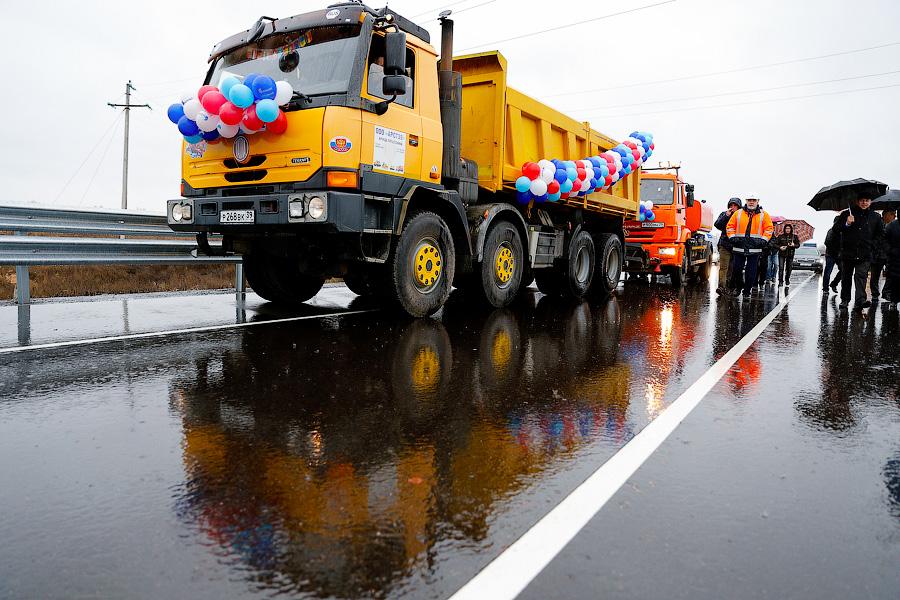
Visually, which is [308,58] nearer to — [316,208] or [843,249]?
[316,208]

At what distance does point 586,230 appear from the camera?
1222 centimetres

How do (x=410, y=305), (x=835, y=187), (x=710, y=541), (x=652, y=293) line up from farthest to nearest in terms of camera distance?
(x=652, y=293), (x=835, y=187), (x=410, y=305), (x=710, y=541)

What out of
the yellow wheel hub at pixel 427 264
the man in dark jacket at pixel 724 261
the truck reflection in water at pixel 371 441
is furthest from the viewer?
the man in dark jacket at pixel 724 261

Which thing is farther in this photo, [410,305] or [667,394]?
[410,305]

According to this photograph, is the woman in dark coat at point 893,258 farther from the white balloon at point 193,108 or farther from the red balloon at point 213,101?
the white balloon at point 193,108

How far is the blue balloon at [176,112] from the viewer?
23.0ft

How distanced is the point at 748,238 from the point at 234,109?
10497 millimetres

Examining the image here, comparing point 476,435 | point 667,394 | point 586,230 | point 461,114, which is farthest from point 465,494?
point 586,230

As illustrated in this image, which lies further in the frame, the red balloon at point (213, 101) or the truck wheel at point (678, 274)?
the truck wheel at point (678, 274)

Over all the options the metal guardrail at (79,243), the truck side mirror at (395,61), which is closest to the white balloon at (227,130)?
the truck side mirror at (395,61)

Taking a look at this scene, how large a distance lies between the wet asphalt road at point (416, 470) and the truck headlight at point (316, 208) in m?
1.27

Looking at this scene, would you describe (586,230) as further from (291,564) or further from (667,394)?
(291,564)

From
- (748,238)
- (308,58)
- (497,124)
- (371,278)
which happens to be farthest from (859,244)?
(308,58)

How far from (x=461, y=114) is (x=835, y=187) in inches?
297
